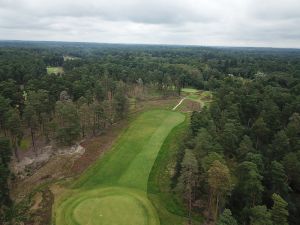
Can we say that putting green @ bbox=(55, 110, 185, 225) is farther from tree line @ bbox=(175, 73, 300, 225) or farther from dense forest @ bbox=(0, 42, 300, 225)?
tree line @ bbox=(175, 73, 300, 225)

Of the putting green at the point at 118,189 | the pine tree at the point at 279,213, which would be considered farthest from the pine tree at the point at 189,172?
the pine tree at the point at 279,213

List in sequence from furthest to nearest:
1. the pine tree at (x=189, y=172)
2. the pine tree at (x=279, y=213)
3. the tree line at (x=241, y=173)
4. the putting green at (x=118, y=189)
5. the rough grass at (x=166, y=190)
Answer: the rough grass at (x=166, y=190)
the putting green at (x=118, y=189)
the pine tree at (x=189, y=172)
the tree line at (x=241, y=173)
the pine tree at (x=279, y=213)

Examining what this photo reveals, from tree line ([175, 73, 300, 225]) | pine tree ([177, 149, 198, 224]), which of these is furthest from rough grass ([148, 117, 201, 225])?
pine tree ([177, 149, 198, 224])

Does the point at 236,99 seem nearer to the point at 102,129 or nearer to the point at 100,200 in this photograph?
the point at 102,129

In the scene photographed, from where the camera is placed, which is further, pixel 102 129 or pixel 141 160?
pixel 102 129

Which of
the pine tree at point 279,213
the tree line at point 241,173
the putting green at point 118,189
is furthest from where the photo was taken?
the putting green at point 118,189

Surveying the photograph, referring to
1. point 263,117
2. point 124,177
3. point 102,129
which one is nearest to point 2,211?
point 124,177

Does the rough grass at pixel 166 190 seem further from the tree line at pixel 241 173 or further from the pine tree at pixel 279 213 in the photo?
the pine tree at pixel 279 213

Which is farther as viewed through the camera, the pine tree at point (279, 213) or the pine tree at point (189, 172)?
the pine tree at point (189, 172)
